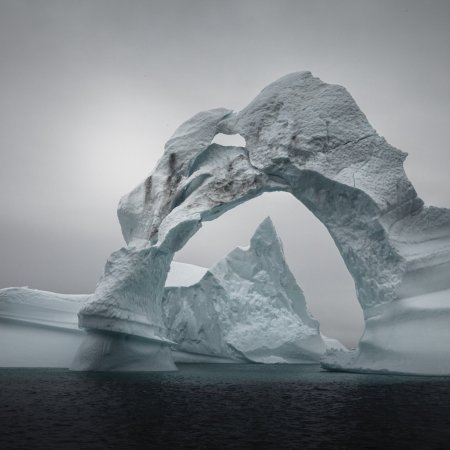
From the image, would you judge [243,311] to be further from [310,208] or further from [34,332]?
[34,332]

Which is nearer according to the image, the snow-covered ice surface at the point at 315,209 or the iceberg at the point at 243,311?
the snow-covered ice surface at the point at 315,209

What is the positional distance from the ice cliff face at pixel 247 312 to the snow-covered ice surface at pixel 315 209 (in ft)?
23.7

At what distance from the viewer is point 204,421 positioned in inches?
228

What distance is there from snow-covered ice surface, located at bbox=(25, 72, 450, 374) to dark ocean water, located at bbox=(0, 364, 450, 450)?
120 inches

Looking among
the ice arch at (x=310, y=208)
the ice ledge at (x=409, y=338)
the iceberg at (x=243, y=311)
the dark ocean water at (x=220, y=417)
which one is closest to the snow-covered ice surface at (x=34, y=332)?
the ice arch at (x=310, y=208)

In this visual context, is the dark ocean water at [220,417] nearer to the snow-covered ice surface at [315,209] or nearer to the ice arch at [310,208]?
the snow-covered ice surface at [315,209]

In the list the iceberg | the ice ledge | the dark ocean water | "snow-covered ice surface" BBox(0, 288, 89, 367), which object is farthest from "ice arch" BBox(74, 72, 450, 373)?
the iceberg

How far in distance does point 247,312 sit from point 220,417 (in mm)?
17459

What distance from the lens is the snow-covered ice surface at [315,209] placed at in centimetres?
1216

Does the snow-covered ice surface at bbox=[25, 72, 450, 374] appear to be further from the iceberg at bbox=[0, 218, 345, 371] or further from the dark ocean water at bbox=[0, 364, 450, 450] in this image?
the iceberg at bbox=[0, 218, 345, 371]

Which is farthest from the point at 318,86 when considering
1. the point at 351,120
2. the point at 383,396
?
the point at 383,396

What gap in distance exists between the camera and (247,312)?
23.4 metres

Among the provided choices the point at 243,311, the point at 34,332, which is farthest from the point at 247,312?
the point at 34,332

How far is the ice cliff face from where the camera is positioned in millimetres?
22734
